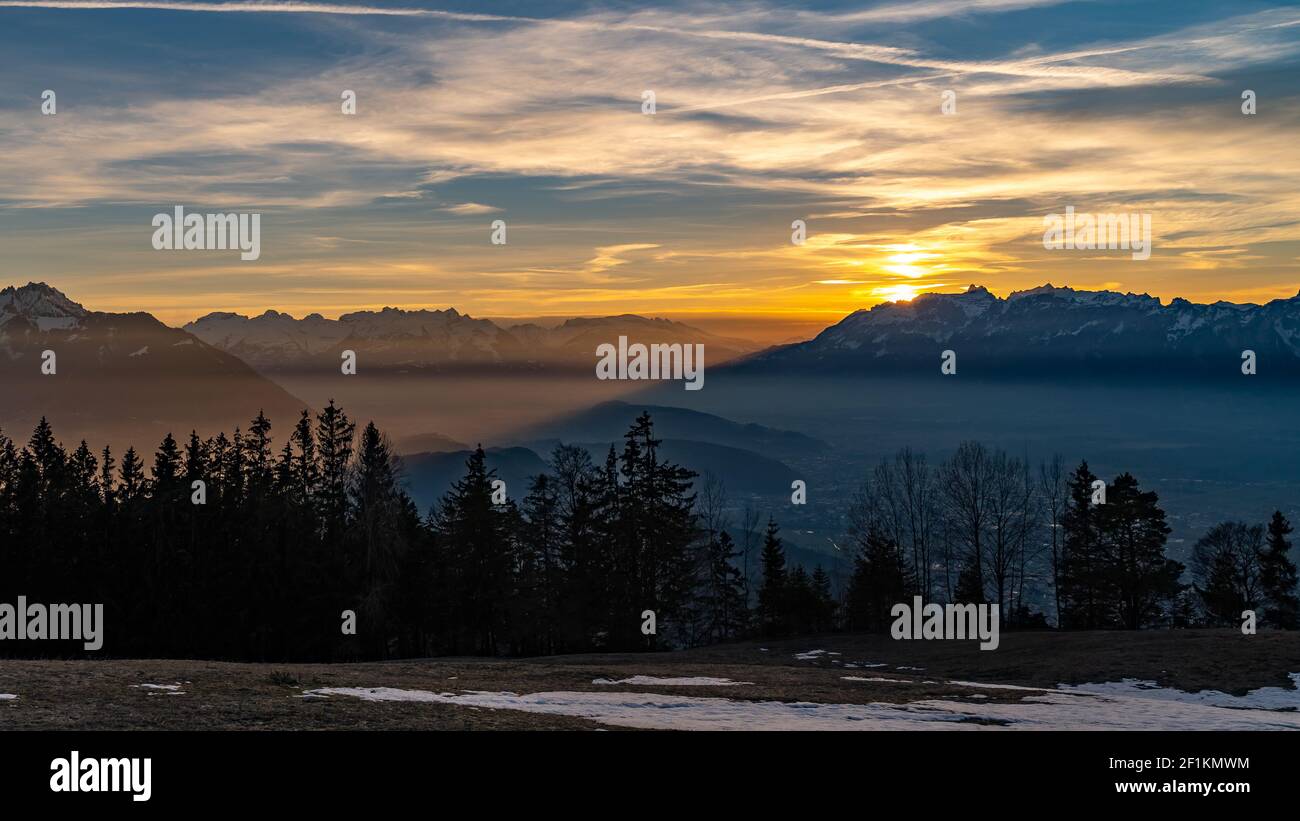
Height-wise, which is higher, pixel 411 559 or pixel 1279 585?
pixel 411 559

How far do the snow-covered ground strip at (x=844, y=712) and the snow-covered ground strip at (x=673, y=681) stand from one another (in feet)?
12.3

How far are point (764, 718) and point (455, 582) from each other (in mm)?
56473

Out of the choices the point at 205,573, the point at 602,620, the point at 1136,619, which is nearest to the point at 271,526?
the point at 205,573

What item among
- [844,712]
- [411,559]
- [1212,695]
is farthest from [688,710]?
[411,559]

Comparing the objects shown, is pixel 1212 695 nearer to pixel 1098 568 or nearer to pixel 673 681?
pixel 673 681

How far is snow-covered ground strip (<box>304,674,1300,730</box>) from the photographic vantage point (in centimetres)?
2327

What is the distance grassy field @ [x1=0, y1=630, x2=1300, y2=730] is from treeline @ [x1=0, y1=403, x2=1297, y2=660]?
18.8 m

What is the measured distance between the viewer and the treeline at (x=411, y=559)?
233 feet

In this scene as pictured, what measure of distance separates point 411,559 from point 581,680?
44700 mm

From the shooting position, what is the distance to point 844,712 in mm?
26078

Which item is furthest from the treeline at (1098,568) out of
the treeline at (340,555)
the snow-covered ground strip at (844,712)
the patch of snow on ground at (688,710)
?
the patch of snow on ground at (688,710)

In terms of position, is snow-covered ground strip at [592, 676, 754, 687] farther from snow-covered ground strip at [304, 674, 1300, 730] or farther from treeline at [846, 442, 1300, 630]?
treeline at [846, 442, 1300, 630]

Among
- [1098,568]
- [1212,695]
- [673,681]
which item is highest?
[673,681]

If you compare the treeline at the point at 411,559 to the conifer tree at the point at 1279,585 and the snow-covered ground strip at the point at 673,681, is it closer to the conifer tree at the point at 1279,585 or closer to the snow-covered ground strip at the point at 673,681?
the conifer tree at the point at 1279,585
